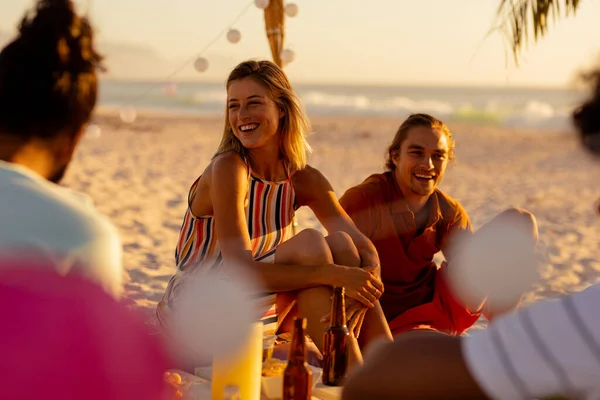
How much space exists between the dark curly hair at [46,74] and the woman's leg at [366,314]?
137 cm

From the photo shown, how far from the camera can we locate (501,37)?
13.3 ft

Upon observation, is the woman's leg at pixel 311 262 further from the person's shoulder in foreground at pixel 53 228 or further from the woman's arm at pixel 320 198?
the person's shoulder in foreground at pixel 53 228

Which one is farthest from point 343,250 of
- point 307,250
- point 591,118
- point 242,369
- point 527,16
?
point 527,16

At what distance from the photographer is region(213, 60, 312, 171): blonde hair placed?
9.80 feet

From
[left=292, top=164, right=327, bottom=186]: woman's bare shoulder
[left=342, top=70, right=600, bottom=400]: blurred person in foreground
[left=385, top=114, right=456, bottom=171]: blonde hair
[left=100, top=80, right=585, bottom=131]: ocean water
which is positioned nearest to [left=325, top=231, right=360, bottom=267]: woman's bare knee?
[left=292, top=164, right=327, bottom=186]: woman's bare shoulder

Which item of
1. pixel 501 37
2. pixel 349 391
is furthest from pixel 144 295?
pixel 349 391

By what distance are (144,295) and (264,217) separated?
158 cm

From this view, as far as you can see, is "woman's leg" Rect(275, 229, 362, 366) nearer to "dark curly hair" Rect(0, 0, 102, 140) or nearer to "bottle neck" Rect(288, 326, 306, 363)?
"bottle neck" Rect(288, 326, 306, 363)

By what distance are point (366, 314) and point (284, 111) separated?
2.91 feet

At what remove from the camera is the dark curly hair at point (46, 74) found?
1.49m

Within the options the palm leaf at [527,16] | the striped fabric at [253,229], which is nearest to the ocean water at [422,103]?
the palm leaf at [527,16]

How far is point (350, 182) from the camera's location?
9.66 metres

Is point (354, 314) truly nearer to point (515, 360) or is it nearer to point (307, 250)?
point (307, 250)

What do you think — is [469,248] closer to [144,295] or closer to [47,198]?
[144,295]
